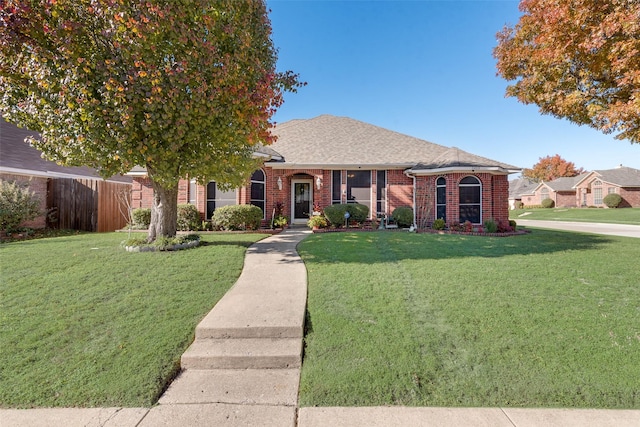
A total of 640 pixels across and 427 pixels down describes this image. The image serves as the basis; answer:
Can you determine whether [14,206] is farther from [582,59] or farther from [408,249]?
[582,59]

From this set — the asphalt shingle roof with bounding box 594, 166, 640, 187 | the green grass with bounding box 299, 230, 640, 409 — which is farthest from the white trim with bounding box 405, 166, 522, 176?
the asphalt shingle roof with bounding box 594, 166, 640, 187

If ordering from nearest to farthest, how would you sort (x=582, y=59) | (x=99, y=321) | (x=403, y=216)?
(x=99, y=321) → (x=582, y=59) → (x=403, y=216)

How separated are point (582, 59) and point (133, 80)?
29.5 ft

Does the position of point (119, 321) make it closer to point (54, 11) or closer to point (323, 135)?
point (54, 11)

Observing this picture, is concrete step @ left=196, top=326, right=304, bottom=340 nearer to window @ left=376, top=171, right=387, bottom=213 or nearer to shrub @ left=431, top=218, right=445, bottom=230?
shrub @ left=431, top=218, right=445, bottom=230

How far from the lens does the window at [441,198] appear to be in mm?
12875

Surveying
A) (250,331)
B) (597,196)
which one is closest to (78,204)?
(250,331)

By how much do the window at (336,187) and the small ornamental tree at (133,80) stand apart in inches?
298

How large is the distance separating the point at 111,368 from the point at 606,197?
4668cm

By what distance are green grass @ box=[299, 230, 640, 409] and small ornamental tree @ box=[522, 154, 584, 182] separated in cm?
6973

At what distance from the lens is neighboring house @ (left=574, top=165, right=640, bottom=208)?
33.2 m

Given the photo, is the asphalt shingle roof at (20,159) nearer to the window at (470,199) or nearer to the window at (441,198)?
the window at (441,198)

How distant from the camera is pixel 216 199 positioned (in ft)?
41.2

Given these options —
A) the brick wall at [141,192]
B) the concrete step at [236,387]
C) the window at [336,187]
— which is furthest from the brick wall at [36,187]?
the concrete step at [236,387]
